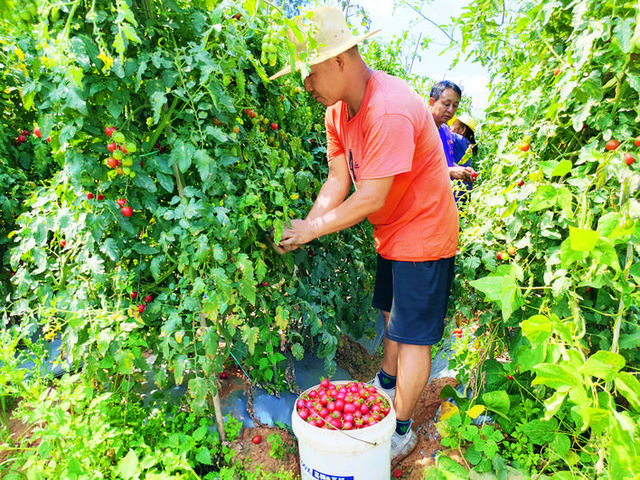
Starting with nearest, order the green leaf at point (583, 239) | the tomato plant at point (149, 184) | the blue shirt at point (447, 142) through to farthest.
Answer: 1. the green leaf at point (583, 239)
2. the tomato plant at point (149, 184)
3. the blue shirt at point (447, 142)

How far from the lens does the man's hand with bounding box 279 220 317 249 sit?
1784mm

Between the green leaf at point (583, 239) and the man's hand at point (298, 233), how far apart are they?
3.29 ft

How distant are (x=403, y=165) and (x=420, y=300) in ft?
2.25

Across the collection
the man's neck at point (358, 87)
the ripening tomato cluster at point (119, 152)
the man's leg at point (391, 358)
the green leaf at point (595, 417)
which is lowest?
the man's leg at point (391, 358)

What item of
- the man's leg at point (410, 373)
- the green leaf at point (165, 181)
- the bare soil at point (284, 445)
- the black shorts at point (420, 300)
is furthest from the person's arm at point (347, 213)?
the bare soil at point (284, 445)

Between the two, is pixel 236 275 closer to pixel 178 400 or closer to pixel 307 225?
pixel 307 225

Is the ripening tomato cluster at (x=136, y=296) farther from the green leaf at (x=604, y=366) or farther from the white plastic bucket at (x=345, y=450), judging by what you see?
the green leaf at (x=604, y=366)

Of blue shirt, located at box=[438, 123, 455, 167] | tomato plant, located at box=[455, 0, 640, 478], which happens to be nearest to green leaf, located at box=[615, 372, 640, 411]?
tomato plant, located at box=[455, 0, 640, 478]

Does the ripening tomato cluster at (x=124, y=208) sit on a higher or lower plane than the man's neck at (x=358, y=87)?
lower

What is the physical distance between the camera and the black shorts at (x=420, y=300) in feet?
6.38

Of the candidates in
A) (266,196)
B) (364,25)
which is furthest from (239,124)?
(364,25)

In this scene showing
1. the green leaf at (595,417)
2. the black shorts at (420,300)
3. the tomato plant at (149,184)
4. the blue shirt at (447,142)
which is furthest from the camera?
the blue shirt at (447,142)

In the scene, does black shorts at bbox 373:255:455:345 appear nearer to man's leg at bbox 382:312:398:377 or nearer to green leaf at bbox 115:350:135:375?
Result: man's leg at bbox 382:312:398:377

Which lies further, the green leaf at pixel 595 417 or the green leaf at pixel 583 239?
the green leaf at pixel 583 239
